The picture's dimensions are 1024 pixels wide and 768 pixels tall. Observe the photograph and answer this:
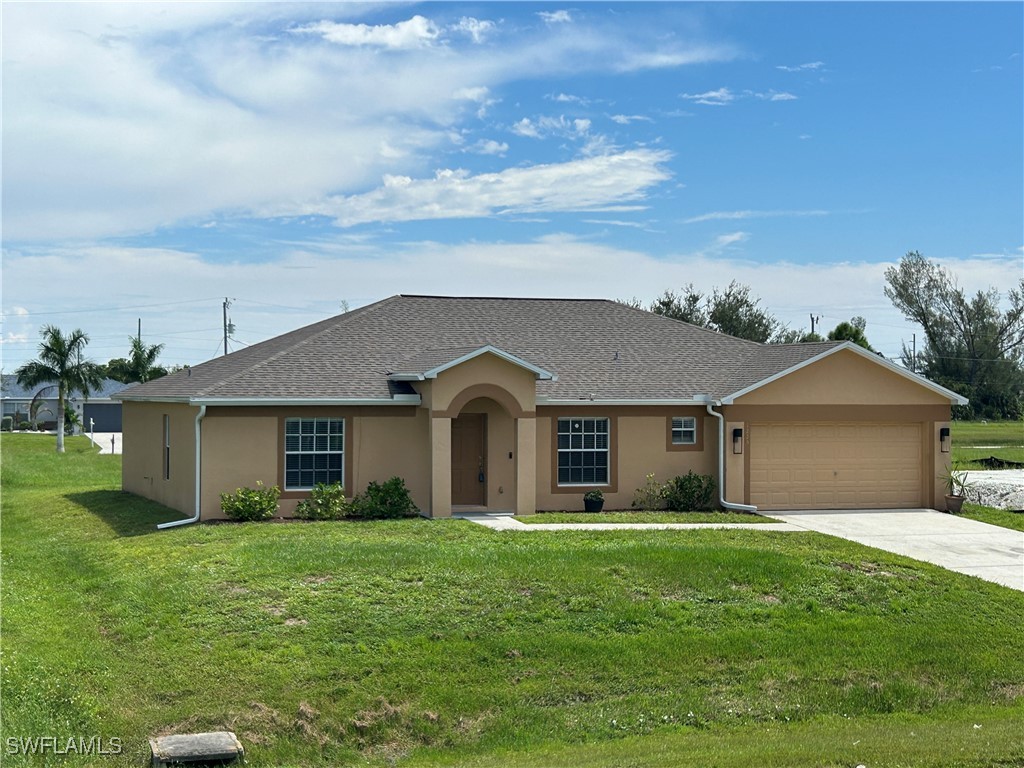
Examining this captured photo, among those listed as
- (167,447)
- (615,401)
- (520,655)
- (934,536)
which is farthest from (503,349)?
(520,655)

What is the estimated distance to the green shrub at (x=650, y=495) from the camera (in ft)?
80.5

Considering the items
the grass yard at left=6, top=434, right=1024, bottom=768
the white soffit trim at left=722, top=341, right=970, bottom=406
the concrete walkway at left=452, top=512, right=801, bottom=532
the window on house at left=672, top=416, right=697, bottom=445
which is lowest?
the grass yard at left=6, top=434, right=1024, bottom=768

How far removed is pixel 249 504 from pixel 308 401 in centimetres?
233

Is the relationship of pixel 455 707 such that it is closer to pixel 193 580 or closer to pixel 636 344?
pixel 193 580

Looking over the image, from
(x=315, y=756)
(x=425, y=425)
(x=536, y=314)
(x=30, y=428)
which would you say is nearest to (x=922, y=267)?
(x=536, y=314)

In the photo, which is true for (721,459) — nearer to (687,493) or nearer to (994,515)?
(687,493)

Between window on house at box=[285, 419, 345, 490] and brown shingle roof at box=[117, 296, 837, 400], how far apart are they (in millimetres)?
756

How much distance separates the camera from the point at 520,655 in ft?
43.1

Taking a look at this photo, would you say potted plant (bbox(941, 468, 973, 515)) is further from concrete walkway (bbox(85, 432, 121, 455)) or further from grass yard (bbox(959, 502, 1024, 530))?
concrete walkway (bbox(85, 432, 121, 455))

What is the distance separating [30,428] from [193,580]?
70.9 metres

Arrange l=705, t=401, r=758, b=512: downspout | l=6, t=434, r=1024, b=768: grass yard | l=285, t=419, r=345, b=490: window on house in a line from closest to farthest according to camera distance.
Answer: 1. l=6, t=434, r=1024, b=768: grass yard
2. l=285, t=419, r=345, b=490: window on house
3. l=705, t=401, r=758, b=512: downspout

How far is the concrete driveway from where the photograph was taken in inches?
711

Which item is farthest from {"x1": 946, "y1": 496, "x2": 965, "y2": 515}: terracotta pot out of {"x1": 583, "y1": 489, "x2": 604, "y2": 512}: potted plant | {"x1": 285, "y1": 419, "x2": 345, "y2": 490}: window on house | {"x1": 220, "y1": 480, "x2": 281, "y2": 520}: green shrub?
{"x1": 220, "y1": 480, "x2": 281, "y2": 520}: green shrub

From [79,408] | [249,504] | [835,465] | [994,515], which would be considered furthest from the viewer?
[79,408]
